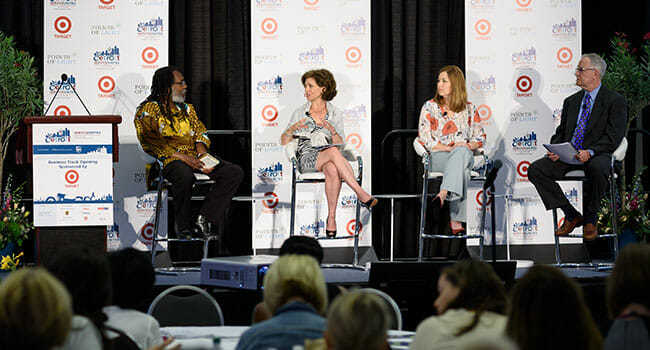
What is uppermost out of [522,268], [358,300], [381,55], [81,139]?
[381,55]

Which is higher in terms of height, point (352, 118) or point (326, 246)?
point (352, 118)

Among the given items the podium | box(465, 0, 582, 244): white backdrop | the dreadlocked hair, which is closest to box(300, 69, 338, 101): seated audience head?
the dreadlocked hair

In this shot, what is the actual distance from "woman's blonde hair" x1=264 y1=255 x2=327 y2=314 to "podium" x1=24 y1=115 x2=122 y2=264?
3.00m

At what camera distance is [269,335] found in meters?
2.11

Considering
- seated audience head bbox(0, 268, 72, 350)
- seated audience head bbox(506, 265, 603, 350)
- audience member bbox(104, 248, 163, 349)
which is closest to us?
seated audience head bbox(0, 268, 72, 350)

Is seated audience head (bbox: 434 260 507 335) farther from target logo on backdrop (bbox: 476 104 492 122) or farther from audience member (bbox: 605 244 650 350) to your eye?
target logo on backdrop (bbox: 476 104 492 122)

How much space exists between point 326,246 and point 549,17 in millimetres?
2527

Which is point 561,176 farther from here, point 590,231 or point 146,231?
point 146,231

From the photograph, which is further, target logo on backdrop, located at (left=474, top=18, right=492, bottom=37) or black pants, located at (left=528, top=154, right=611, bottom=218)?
target logo on backdrop, located at (left=474, top=18, right=492, bottom=37)

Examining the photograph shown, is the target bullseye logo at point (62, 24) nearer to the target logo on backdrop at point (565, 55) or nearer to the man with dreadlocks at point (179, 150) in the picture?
the man with dreadlocks at point (179, 150)

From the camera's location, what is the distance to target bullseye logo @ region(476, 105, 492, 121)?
Result: 20.0 ft

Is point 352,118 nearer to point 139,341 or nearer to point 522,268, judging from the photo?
point 522,268

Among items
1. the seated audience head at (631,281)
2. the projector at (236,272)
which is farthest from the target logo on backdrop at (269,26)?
the seated audience head at (631,281)

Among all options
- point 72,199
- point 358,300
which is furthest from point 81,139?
point 358,300
